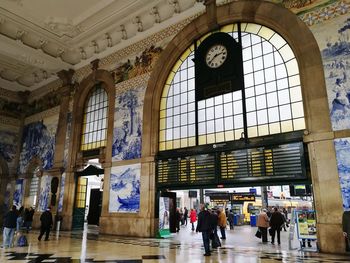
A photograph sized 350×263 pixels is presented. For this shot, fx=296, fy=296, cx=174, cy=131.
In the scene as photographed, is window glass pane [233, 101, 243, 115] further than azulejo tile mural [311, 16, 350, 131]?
Yes

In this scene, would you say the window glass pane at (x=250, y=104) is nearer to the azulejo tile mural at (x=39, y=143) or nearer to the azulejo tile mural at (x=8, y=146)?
the azulejo tile mural at (x=39, y=143)

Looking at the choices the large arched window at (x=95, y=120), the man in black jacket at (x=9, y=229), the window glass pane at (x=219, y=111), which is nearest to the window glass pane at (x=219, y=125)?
the window glass pane at (x=219, y=111)

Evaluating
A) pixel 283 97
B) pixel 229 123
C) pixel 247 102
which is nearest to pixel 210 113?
pixel 229 123

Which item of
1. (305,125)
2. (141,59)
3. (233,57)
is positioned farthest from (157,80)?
(305,125)

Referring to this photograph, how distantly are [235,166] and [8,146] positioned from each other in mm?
14948

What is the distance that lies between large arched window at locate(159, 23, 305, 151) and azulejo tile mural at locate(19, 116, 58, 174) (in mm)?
7690

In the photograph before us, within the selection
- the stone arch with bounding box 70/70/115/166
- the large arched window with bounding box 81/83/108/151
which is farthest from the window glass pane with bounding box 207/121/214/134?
the large arched window with bounding box 81/83/108/151

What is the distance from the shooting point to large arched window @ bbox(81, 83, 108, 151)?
45.5 feet

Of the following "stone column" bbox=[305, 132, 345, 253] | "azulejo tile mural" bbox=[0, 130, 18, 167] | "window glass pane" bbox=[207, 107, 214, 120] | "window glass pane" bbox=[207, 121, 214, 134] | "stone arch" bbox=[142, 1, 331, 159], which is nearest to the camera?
"stone column" bbox=[305, 132, 345, 253]

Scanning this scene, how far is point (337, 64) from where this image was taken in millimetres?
7906

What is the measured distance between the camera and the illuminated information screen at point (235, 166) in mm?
8102

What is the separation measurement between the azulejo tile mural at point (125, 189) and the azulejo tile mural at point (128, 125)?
52cm

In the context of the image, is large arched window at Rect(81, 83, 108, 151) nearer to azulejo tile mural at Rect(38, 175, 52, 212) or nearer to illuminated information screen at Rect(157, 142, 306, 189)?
azulejo tile mural at Rect(38, 175, 52, 212)

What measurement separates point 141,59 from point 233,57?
436 cm
